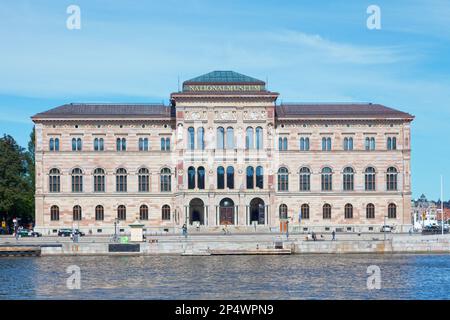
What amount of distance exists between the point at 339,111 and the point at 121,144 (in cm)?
2648

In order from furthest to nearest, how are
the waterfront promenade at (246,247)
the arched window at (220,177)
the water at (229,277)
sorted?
the arched window at (220,177) → the waterfront promenade at (246,247) → the water at (229,277)

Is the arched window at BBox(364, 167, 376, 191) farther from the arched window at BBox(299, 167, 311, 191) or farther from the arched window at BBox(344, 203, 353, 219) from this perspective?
the arched window at BBox(299, 167, 311, 191)

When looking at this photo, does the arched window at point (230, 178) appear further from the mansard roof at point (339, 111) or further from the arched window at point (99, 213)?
the arched window at point (99, 213)

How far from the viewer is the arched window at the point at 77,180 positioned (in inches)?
3848

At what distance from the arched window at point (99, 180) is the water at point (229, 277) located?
31019 millimetres

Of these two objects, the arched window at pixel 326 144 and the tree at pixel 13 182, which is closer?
the arched window at pixel 326 144

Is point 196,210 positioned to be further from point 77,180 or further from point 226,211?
point 77,180

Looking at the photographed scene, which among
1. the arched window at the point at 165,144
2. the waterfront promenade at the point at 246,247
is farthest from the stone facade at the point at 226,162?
the waterfront promenade at the point at 246,247

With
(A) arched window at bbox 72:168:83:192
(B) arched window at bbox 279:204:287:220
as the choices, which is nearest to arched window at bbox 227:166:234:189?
(B) arched window at bbox 279:204:287:220
